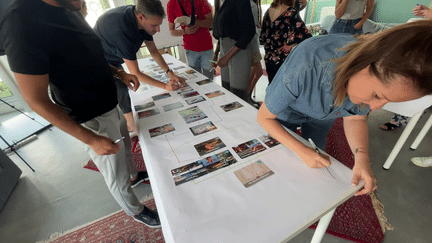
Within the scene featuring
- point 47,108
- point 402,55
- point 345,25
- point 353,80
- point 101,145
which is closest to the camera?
point 402,55

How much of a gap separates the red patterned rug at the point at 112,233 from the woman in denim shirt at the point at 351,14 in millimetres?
2824

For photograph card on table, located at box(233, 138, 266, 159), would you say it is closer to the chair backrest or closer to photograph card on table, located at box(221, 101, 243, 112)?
photograph card on table, located at box(221, 101, 243, 112)

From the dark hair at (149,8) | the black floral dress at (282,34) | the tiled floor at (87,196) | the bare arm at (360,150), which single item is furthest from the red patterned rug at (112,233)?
the black floral dress at (282,34)

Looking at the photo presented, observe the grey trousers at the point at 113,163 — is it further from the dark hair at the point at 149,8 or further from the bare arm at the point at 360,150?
the bare arm at the point at 360,150

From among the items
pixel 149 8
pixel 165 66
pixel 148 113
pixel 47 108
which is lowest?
pixel 148 113

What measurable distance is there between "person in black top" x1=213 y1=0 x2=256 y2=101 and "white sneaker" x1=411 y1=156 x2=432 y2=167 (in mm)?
1497

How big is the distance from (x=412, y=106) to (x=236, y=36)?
1274 mm

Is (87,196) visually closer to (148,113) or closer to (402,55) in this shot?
(148,113)

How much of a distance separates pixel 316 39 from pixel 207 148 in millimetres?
559

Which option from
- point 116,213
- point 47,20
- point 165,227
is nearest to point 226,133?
point 165,227

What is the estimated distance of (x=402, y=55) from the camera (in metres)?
0.38

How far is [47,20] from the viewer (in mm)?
625

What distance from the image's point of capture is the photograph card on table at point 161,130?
0.89 m

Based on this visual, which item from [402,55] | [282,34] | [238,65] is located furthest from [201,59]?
[402,55]
